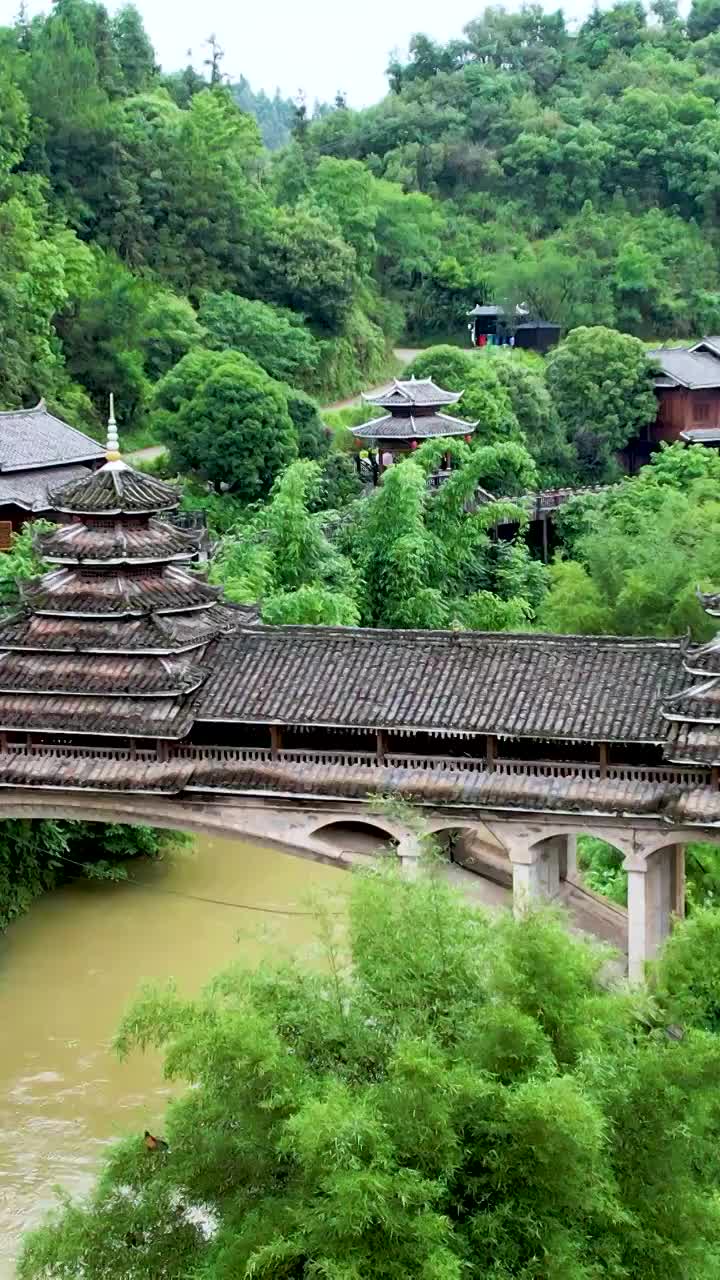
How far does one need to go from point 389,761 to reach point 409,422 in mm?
24151

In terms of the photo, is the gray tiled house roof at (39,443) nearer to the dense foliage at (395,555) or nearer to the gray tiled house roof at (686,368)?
the dense foliage at (395,555)

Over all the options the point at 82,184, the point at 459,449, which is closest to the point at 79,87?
the point at 82,184

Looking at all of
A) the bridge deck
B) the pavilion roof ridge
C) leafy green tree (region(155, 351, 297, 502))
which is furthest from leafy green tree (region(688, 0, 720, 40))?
the bridge deck

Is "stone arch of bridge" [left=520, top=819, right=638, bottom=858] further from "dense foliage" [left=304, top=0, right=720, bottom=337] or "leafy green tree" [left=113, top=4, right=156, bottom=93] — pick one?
"leafy green tree" [left=113, top=4, right=156, bottom=93]

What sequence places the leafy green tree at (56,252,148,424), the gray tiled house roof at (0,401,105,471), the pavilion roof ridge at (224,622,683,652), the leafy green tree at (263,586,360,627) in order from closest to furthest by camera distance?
the pavilion roof ridge at (224,622,683,652) → the leafy green tree at (263,586,360,627) → the gray tiled house roof at (0,401,105,471) → the leafy green tree at (56,252,148,424)

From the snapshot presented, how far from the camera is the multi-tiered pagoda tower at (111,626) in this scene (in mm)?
21062

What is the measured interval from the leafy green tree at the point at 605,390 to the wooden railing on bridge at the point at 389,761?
3141 centimetres

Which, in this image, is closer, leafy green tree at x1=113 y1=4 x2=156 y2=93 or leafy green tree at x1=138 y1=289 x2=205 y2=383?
leafy green tree at x1=138 y1=289 x2=205 y2=383

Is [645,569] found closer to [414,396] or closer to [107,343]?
[414,396]

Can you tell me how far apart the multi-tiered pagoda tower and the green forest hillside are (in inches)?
841

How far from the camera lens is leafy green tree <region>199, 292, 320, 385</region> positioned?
48.3 m

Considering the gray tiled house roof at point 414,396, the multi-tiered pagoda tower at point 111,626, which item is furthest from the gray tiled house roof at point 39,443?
the multi-tiered pagoda tower at point 111,626

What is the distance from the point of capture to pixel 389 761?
67.0ft

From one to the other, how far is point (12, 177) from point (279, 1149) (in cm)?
4119
